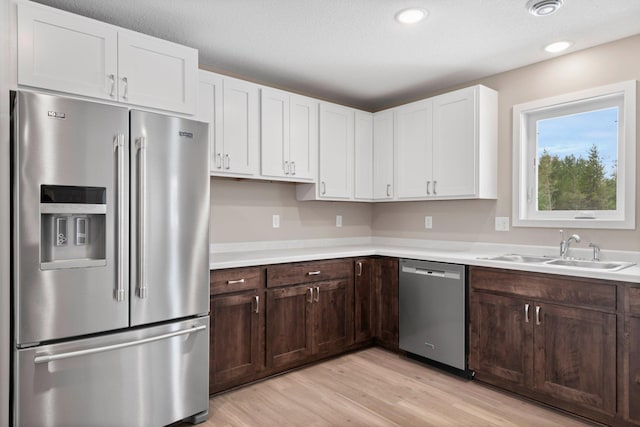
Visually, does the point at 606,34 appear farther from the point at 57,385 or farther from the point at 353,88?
the point at 57,385

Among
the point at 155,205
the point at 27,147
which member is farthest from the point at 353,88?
the point at 27,147

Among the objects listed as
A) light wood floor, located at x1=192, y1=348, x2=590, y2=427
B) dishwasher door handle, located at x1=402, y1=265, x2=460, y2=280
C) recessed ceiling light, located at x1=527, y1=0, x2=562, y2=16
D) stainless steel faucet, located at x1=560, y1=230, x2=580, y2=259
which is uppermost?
recessed ceiling light, located at x1=527, y1=0, x2=562, y2=16

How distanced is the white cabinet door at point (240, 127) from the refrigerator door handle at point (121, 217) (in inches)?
37.8

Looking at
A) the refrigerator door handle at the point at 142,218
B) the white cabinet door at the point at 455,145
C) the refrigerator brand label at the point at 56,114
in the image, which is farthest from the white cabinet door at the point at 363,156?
the refrigerator brand label at the point at 56,114

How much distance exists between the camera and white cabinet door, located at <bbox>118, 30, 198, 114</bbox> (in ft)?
7.47

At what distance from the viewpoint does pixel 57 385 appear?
1.89 meters

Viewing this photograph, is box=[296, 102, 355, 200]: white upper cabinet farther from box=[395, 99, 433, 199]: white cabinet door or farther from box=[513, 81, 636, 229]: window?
box=[513, 81, 636, 229]: window

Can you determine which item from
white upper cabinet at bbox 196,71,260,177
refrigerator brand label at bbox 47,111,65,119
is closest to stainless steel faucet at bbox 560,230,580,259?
white upper cabinet at bbox 196,71,260,177

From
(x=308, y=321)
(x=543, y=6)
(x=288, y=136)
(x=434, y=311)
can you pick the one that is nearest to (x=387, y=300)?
(x=434, y=311)

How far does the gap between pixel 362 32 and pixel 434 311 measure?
206 cm

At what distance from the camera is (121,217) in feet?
6.73

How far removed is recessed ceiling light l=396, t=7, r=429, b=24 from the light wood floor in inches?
93.8

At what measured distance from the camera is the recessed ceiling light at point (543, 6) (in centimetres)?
221

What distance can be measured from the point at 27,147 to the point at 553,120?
3.43 metres
